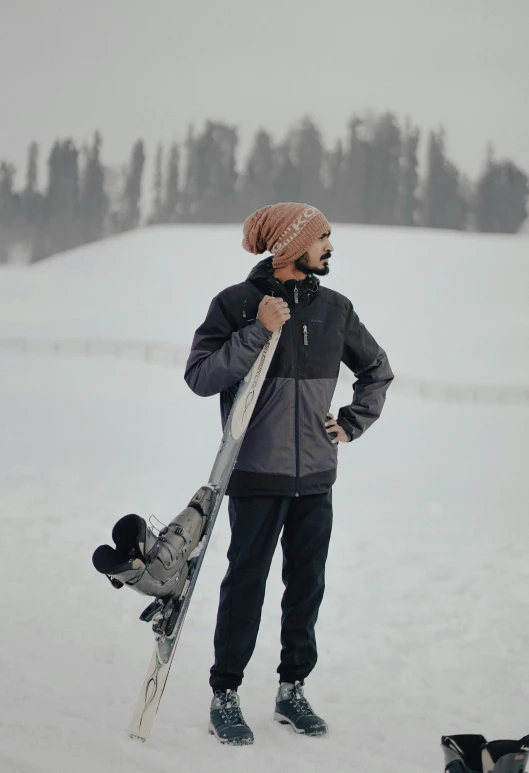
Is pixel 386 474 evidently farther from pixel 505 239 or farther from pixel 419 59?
pixel 419 59

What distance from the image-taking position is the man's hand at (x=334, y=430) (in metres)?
2.20

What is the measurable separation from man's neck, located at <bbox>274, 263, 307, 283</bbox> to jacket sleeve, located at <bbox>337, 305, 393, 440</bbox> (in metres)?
0.15

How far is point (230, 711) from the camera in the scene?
2.13 meters

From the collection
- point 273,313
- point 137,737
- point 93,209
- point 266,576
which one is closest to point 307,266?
point 273,313

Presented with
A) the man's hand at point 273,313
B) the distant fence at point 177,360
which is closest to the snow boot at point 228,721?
the man's hand at point 273,313

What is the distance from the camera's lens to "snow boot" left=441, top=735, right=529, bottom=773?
63.7 inches

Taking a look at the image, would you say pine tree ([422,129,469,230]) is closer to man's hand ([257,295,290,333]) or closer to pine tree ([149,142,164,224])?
pine tree ([149,142,164,224])

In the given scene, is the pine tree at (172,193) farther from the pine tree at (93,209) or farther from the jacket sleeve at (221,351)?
the jacket sleeve at (221,351)

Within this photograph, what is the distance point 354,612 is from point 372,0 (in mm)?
3605

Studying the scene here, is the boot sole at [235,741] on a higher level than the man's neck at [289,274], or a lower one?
lower

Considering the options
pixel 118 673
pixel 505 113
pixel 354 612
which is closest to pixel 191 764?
pixel 118 673

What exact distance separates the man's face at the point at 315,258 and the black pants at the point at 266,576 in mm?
527

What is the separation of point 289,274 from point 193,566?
709 mm

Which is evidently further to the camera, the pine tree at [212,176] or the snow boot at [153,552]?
the pine tree at [212,176]
